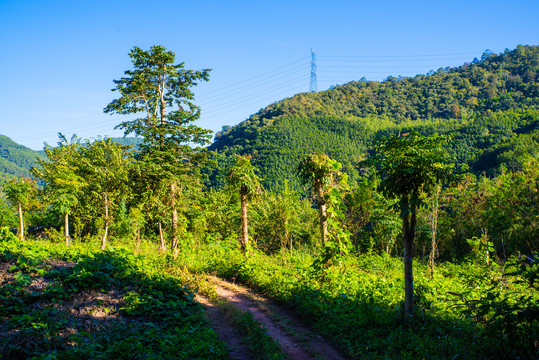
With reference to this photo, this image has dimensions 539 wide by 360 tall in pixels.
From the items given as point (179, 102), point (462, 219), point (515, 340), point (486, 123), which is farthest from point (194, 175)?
point (486, 123)

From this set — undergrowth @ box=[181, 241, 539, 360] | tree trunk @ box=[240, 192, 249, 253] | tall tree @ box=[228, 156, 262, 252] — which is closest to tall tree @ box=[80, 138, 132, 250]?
tall tree @ box=[228, 156, 262, 252]

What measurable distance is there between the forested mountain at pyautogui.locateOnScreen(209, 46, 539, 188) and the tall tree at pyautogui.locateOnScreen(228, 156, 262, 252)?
55660 millimetres

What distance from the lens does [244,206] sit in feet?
41.1

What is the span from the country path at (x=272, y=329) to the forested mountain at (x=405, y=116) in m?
60.1

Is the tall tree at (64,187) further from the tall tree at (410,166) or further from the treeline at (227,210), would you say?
the tall tree at (410,166)

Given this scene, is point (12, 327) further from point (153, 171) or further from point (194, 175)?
point (194, 175)

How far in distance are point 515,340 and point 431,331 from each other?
1.65 meters

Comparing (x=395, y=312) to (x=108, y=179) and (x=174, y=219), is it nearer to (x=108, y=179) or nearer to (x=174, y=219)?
(x=174, y=219)

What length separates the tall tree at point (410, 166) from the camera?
5258 millimetres

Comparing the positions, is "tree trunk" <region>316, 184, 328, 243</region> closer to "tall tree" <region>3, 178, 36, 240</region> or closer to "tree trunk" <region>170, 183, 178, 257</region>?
"tree trunk" <region>170, 183, 178, 257</region>

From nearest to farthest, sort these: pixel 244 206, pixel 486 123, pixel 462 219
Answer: pixel 244 206 < pixel 462 219 < pixel 486 123

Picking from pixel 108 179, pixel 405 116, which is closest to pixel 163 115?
pixel 108 179

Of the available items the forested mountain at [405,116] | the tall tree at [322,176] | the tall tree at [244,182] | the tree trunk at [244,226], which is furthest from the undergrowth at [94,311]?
the forested mountain at [405,116]

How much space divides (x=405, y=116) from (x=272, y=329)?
410 ft
